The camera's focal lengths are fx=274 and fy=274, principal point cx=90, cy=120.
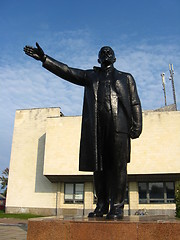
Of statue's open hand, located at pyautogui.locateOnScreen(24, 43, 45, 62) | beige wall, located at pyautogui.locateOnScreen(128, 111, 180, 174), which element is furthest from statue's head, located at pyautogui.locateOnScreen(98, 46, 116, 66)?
beige wall, located at pyautogui.locateOnScreen(128, 111, 180, 174)

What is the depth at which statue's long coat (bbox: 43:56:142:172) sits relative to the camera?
12.8 ft

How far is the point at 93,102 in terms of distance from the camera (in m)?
4.05

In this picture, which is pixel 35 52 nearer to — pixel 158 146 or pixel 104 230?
pixel 104 230

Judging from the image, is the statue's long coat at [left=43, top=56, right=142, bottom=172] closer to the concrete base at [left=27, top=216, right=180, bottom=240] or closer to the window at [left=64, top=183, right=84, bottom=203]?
the concrete base at [left=27, top=216, right=180, bottom=240]

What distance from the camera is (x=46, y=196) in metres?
28.6

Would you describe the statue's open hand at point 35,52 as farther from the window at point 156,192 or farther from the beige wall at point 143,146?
the window at point 156,192

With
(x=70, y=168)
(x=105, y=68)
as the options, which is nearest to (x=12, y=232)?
(x=105, y=68)

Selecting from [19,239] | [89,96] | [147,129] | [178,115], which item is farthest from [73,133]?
[89,96]

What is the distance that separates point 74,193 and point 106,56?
82.8 ft

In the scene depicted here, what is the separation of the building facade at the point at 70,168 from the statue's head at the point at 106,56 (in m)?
21.4

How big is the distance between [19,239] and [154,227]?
6154mm

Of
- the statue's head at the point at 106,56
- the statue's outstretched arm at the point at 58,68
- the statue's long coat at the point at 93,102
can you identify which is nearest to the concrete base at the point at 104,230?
the statue's long coat at the point at 93,102

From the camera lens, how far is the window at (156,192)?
25703 mm

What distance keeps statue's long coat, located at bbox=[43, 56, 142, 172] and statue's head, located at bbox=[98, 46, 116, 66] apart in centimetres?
15
